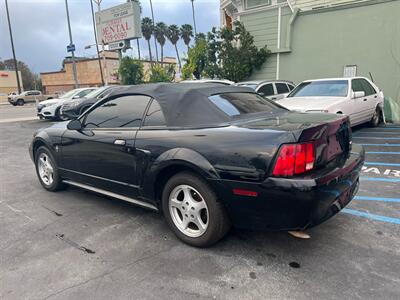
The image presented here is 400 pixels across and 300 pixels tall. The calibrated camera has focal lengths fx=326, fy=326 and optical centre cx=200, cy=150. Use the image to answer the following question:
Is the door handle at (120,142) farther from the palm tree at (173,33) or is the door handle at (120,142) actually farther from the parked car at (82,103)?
the palm tree at (173,33)

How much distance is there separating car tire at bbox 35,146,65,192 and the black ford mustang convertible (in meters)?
0.63

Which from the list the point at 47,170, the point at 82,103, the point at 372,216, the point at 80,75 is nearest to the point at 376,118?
the point at 372,216

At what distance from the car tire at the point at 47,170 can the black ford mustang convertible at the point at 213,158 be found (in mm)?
625

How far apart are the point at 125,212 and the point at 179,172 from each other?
1300 mm

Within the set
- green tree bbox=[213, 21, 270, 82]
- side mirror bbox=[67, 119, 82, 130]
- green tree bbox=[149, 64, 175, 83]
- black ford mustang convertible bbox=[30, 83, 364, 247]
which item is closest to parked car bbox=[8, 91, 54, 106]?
green tree bbox=[149, 64, 175, 83]

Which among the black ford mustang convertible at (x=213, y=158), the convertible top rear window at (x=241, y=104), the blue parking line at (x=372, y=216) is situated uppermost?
the convertible top rear window at (x=241, y=104)

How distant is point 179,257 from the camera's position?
117 inches

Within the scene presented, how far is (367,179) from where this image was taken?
491 centimetres

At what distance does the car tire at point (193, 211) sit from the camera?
290 centimetres

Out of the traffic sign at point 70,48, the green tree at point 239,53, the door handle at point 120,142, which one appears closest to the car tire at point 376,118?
the green tree at point 239,53

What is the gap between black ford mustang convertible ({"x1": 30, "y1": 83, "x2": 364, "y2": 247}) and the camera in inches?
101

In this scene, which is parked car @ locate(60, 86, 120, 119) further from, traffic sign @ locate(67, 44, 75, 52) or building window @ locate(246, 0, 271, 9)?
traffic sign @ locate(67, 44, 75, 52)

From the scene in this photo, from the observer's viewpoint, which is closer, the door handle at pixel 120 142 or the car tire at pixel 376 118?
the door handle at pixel 120 142

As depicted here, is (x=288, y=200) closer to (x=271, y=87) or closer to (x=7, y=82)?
(x=271, y=87)
